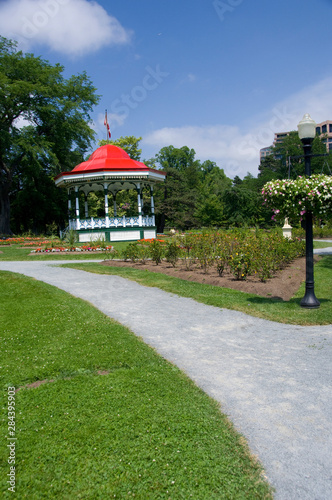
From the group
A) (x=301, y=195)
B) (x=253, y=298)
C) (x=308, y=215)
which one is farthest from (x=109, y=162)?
(x=301, y=195)

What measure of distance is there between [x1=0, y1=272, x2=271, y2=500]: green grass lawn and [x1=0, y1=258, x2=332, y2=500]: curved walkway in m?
0.18

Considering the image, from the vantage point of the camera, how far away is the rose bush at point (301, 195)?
21.3ft

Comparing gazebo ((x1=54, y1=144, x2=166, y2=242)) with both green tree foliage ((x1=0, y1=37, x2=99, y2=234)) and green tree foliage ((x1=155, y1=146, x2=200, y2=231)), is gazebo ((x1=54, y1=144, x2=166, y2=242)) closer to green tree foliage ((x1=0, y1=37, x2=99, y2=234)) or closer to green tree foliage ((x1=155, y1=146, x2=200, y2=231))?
green tree foliage ((x1=0, y1=37, x2=99, y2=234))

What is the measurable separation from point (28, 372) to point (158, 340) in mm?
1823

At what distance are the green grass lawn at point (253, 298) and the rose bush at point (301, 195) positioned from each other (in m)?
1.74

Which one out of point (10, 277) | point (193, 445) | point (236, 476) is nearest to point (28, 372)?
point (193, 445)

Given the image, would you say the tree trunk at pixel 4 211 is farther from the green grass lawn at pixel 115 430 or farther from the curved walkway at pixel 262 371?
the green grass lawn at pixel 115 430

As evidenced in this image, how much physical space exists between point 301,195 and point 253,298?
7.79 feet

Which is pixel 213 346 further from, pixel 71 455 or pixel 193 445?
pixel 71 455

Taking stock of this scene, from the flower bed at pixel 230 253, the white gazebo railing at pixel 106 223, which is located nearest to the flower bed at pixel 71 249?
the flower bed at pixel 230 253

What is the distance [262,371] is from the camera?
13.5ft

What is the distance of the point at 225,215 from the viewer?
41.2 meters

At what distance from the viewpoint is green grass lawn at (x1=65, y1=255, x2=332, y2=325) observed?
21.0ft

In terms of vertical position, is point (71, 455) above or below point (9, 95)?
below
